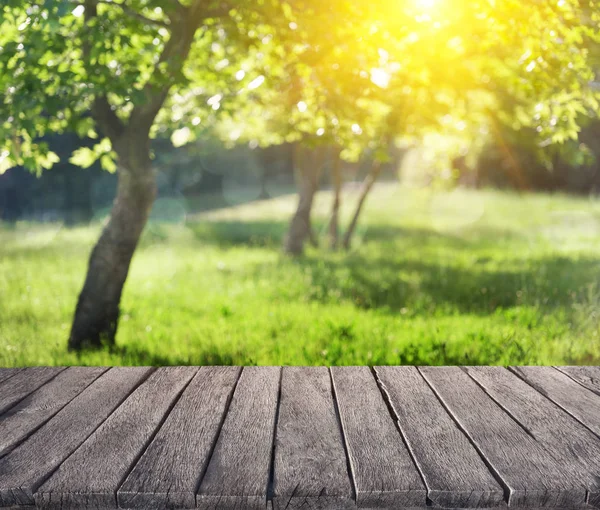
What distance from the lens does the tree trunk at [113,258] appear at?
19.1 feet

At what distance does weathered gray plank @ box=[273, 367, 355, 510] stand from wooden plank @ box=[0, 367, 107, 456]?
42.9 inches

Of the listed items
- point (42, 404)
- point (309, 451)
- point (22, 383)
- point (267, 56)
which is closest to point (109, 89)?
point (22, 383)

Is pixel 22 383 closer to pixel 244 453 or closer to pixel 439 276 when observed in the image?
pixel 244 453

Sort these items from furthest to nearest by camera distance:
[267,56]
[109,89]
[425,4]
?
[267,56] → [425,4] → [109,89]

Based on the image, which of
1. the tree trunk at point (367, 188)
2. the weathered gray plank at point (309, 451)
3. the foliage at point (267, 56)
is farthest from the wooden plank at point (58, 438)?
the tree trunk at point (367, 188)

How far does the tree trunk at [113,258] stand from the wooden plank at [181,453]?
2.91 metres

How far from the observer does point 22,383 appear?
130 inches

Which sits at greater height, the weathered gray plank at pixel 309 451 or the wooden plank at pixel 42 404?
the wooden plank at pixel 42 404

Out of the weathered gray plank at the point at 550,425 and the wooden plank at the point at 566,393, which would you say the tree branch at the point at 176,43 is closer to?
the weathered gray plank at the point at 550,425

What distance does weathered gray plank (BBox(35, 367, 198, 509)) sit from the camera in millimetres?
2143

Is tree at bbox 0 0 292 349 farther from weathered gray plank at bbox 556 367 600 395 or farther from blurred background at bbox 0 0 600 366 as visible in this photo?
weathered gray plank at bbox 556 367 600 395

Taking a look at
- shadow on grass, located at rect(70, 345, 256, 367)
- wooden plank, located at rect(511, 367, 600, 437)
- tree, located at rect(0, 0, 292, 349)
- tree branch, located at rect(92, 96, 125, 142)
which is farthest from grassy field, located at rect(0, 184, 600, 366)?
tree branch, located at rect(92, 96, 125, 142)

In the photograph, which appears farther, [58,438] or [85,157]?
[85,157]

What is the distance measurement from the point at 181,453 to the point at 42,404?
0.98 meters
